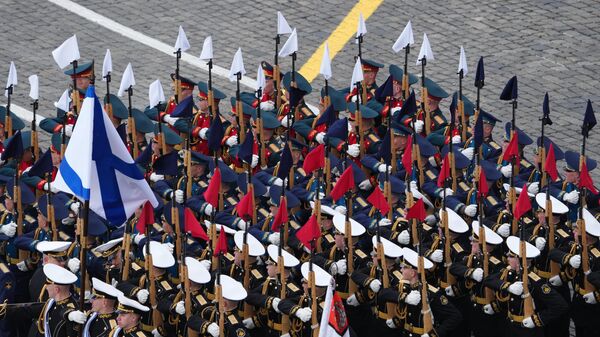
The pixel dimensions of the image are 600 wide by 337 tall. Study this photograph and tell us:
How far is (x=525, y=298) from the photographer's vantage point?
2147 cm

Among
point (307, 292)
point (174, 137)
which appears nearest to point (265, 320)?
point (307, 292)

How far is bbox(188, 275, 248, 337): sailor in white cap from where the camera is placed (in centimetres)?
2064

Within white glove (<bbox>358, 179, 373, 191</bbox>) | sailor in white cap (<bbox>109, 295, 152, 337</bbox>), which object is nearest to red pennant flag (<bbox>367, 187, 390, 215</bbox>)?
white glove (<bbox>358, 179, 373, 191</bbox>)

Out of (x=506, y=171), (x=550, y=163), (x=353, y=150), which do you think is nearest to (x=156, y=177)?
(x=353, y=150)

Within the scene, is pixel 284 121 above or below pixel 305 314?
below

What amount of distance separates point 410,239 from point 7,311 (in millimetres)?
4953

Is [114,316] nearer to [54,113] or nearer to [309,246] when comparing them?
[309,246]

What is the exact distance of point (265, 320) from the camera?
21.7m

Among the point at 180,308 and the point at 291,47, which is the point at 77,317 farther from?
the point at 291,47

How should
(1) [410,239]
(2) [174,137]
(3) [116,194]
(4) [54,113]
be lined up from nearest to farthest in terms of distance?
(3) [116,194]
(1) [410,239]
(2) [174,137]
(4) [54,113]

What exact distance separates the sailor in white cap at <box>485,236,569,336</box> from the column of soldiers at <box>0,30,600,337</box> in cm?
2

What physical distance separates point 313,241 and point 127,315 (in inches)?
94.2

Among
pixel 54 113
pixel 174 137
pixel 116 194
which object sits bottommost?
pixel 54 113

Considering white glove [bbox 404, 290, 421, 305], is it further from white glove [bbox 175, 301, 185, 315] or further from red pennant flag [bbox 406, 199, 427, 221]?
white glove [bbox 175, 301, 185, 315]
